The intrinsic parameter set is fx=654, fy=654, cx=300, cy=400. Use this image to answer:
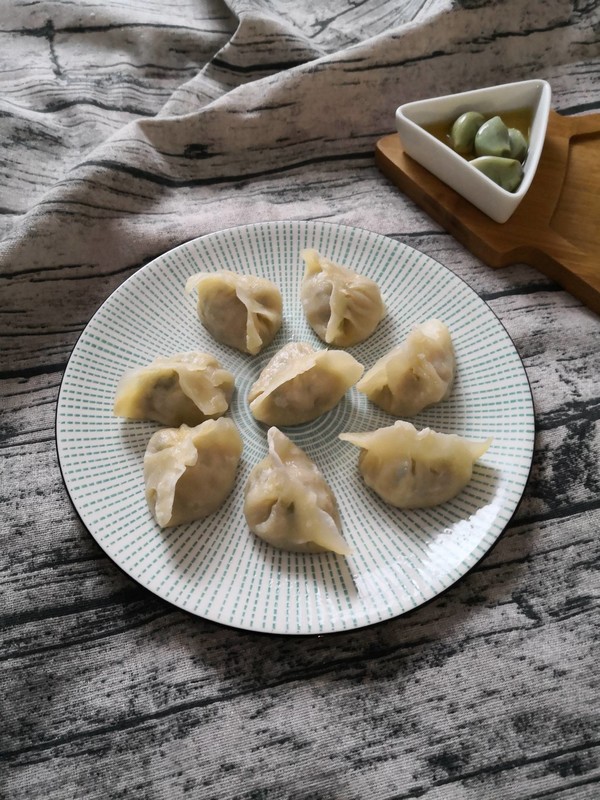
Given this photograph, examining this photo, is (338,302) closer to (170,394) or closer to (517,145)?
(170,394)

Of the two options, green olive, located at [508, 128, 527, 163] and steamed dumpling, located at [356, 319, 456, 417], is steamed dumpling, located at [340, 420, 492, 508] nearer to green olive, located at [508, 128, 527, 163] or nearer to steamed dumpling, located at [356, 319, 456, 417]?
steamed dumpling, located at [356, 319, 456, 417]

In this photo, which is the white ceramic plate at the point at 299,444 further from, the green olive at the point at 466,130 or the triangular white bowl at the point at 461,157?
the green olive at the point at 466,130

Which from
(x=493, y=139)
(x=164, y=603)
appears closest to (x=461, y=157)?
(x=493, y=139)

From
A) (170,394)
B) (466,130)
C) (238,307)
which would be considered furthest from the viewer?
(466,130)

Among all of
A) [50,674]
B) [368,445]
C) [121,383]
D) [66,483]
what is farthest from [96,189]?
[50,674]

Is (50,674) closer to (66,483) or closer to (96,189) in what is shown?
(66,483)
